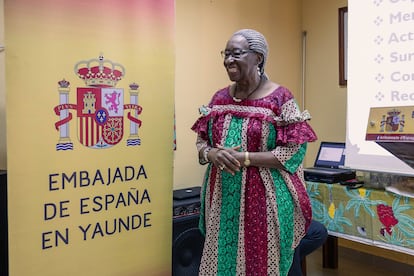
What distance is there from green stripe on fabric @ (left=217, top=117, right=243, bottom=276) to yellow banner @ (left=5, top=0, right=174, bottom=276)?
0.35m

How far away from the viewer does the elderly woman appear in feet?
5.31

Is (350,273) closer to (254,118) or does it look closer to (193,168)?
(193,168)

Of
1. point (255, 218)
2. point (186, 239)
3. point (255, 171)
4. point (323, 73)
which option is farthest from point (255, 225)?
point (323, 73)

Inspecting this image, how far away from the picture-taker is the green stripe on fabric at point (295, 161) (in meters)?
1.62

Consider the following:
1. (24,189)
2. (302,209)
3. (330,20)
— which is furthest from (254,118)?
(330,20)

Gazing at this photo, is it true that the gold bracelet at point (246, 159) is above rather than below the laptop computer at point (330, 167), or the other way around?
above

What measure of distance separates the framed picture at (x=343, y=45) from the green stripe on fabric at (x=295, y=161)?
5.78 ft

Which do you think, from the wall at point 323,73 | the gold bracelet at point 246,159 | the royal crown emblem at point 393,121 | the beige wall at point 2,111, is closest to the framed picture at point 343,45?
the wall at point 323,73

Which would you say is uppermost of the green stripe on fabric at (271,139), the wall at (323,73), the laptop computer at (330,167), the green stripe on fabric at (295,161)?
the wall at (323,73)

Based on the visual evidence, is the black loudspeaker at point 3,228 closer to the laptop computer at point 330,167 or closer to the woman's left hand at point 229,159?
the woman's left hand at point 229,159

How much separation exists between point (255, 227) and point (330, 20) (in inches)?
88.4

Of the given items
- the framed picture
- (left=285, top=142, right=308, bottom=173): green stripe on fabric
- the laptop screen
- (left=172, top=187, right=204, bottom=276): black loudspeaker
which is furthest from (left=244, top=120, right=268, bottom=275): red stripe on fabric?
the framed picture

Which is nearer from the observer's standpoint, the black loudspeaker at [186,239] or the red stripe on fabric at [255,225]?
the red stripe on fabric at [255,225]

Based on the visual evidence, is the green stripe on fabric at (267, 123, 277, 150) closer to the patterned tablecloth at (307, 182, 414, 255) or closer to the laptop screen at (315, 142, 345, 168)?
the patterned tablecloth at (307, 182, 414, 255)
